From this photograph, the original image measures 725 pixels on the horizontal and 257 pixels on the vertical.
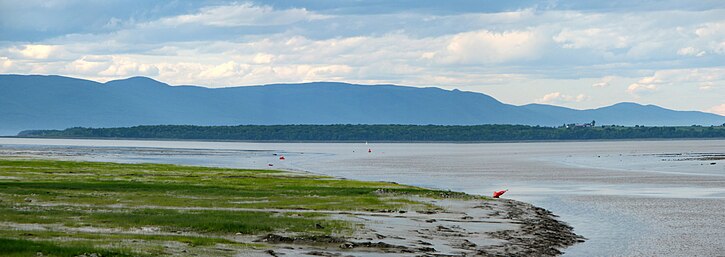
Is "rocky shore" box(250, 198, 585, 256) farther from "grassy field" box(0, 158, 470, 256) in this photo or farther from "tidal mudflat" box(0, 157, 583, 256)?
"grassy field" box(0, 158, 470, 256)

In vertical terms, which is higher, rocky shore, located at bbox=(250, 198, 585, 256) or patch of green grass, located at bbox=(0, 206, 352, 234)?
patch of green grass, located at bbox=(0, 206, 352, 234)

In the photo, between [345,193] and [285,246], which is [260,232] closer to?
[285,246]

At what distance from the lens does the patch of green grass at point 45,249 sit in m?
24.7

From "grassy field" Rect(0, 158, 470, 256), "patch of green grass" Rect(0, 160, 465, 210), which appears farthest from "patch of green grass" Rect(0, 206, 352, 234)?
"patch of green grass" Rect(0, 160, 465, 210)

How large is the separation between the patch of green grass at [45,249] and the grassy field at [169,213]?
0.02 m

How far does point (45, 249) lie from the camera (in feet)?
82.9

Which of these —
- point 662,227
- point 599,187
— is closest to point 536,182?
point 599,187

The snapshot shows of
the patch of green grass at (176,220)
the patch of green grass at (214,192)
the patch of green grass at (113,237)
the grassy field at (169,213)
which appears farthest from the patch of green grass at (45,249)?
the patch of green grass at (214,192)

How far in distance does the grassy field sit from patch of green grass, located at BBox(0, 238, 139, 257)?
0.08 ft

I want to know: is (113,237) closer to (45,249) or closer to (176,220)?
(45,249)

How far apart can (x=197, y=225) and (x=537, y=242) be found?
10.9m

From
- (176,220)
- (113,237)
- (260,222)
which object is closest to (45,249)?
(113,237)

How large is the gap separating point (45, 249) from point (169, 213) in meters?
12.2

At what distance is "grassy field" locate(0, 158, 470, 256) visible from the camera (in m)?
27.8
